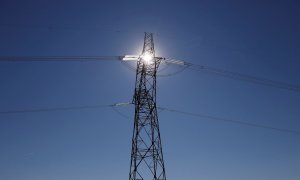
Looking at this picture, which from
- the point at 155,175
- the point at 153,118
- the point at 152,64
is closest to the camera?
the point at 155,175

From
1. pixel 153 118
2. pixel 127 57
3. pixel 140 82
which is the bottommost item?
pixel 153 118

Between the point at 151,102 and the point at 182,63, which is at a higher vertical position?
the point at 182,63

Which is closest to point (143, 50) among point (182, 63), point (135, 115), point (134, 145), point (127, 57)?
point (127, 57)

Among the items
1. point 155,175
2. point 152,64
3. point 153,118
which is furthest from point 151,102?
point 155,175

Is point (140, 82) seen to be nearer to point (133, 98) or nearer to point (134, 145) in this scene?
point (133, 98)

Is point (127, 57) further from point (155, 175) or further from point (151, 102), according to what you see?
point (155, 175)

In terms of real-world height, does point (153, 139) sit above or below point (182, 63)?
below

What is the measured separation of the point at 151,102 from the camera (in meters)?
41.9

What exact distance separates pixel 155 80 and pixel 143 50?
4.32m

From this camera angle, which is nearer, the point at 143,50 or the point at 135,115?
the point at 135,115

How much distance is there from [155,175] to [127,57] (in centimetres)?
1441

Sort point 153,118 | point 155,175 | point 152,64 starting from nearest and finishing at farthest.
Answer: point 155,175, point 153,118, point 152,64

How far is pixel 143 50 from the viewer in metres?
45.0

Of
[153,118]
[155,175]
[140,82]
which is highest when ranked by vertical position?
[140,82]
